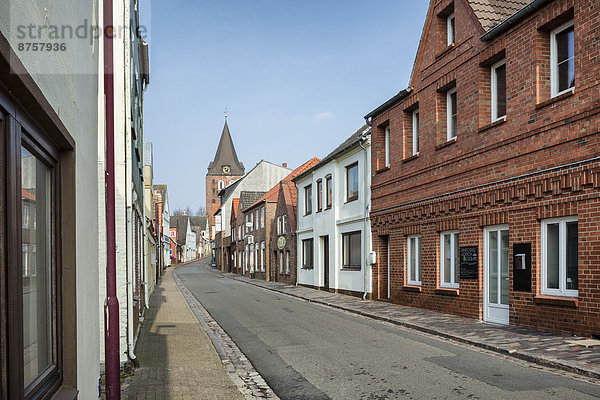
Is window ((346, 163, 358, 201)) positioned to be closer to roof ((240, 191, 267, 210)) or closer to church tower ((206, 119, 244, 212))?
roof ((240, 191, 267, 210))

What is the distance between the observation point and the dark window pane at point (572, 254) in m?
10.8

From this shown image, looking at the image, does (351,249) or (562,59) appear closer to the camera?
(562,59)

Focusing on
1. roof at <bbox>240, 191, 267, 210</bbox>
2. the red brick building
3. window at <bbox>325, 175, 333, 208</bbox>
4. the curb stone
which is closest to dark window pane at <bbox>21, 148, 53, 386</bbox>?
the curb stone

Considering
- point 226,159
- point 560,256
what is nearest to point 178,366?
point 560,256

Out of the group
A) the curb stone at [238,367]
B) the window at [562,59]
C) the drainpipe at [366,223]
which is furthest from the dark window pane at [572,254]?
the drainpipe at [366,223]

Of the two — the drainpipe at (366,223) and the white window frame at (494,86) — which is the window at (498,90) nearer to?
the white window frame at (494,86)

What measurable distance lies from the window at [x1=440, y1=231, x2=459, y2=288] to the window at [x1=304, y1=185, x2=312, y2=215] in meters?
14.3

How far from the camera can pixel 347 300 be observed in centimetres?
2080

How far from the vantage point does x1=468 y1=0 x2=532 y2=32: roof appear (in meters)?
14.0

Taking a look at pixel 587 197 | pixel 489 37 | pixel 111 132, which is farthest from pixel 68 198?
pixel 489 37

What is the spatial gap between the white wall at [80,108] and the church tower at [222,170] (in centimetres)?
10503

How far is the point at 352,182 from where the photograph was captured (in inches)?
920

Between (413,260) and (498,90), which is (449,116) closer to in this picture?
(498,90)

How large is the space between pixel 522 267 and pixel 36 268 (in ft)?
35.2
